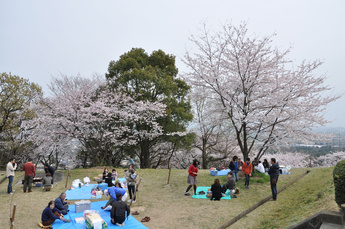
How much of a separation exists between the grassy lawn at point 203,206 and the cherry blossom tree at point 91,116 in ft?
16.1

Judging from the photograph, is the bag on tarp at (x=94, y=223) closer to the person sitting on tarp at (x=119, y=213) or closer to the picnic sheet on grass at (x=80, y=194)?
the person sitting on tarp at (x=119, y=213)

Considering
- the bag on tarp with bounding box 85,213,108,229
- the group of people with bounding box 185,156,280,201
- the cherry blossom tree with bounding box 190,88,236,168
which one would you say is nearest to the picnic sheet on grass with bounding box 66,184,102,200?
the bag on tarp with bounding box 85,213,108,229

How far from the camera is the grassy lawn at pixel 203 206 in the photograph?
21.2 ft

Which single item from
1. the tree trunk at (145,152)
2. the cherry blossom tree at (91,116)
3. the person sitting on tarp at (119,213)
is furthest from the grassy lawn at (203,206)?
the tree trunk at (145,152)

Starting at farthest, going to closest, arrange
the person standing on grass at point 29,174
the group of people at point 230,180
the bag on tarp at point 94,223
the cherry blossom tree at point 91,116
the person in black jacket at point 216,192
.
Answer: the cherry blossom tree at point 91,116 < the person standing on grass at point 29,174 < the person in black jacket at point 216,192 < the group of people at point 230,180 < the bag on tarp at point 94,223

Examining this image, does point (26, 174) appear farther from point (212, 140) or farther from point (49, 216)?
point (212, 140)

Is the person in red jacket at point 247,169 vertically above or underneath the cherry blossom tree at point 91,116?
underneath

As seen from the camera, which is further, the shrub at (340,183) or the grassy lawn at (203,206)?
the grassy lawn at (203,206)

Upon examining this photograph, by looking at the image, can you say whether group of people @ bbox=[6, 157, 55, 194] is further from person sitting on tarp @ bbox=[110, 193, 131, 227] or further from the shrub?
the shrub

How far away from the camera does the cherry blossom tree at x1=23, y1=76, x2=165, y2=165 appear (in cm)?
1542

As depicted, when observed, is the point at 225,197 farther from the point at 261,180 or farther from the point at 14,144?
the point at 14,144

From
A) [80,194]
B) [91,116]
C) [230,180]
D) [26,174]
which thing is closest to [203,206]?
[230,180]

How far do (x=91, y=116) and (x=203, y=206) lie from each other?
1115 centimetres

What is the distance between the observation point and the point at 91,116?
16.0 meters
